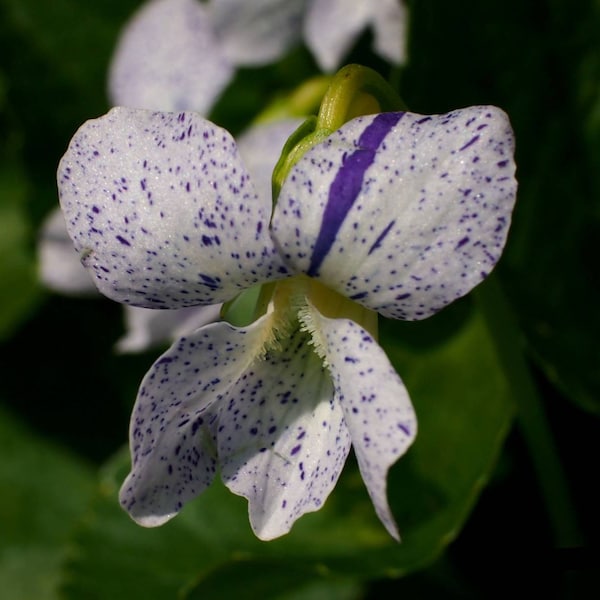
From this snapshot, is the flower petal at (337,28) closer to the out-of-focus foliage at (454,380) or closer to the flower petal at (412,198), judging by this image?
the out-of-focus foliage at (454,380)

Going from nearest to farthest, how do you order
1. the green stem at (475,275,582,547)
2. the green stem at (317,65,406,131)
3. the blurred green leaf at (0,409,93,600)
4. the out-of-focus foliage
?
1. the green stem at (317,65,406,131)
2. the green stem at (475,275,582,547)
3. the out-of-focus foliage
4. the blurred green leaf at (0,409,93,600)

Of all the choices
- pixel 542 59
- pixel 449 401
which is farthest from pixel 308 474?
pixel 542 59

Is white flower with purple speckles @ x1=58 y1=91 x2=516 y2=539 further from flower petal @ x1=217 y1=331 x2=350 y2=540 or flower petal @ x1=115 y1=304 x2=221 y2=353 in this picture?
flower petal @ x1=115 y1=304 x2=221 y2=353

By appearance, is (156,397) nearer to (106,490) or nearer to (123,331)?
(106,490)

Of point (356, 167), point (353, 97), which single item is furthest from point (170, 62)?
point (356, 167)

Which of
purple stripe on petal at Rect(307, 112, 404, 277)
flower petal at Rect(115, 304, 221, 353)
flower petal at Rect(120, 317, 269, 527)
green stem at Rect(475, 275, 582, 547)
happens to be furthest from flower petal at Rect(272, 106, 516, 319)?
flower petal at Rect(115, 304, 221, 353)

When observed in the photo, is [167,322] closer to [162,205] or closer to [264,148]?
[264,148]
